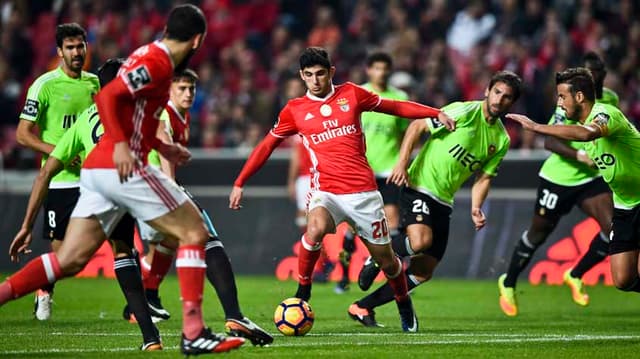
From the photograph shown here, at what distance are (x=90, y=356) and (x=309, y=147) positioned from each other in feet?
9.54

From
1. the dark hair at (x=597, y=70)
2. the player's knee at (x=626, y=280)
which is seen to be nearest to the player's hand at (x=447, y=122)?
the player's knee at (x=626, y=280)

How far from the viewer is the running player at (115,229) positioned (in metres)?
9.13

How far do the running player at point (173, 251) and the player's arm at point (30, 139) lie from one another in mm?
1159

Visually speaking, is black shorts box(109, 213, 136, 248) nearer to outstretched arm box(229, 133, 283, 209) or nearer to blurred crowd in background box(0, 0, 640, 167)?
outstretched arm box(229, 133, 283, 209)

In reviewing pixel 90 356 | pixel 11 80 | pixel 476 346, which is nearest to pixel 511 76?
pixel 476 346

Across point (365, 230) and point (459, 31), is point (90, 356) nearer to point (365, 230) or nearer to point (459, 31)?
point (365, 230)

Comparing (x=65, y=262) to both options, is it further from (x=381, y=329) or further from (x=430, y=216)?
(x=430, y=216)

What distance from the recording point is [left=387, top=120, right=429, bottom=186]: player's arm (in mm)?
11266

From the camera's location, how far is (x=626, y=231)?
10.5 metres

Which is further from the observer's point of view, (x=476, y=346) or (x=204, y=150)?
(x=204, y=150)

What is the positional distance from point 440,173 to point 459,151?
28 centimetres

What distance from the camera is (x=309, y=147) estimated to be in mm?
10570

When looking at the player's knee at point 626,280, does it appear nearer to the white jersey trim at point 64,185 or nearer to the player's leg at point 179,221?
the player's leg at point 179,221

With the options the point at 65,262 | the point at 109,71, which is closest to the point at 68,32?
the point at 109,71
